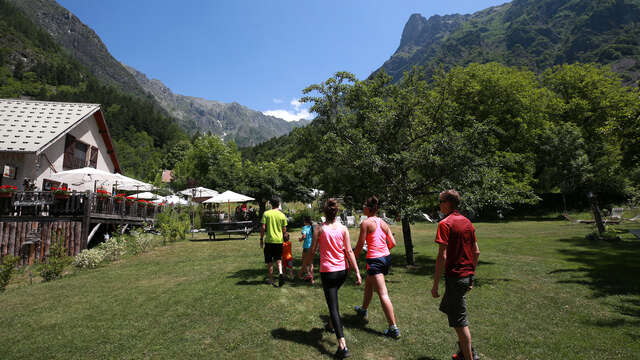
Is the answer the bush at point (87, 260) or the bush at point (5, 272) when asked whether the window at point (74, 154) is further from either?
the bush at point (5, 272)

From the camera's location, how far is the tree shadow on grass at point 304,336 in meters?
4.42

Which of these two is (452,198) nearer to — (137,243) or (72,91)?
(137,243)

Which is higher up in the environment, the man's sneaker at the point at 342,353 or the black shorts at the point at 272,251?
the black shorts at the point at 272,251

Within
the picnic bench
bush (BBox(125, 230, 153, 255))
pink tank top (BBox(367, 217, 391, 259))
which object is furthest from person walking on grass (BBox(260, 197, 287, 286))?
the picnic bench

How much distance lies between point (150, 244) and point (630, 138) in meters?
21.6

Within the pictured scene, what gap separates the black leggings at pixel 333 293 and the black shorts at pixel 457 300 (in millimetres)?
1322

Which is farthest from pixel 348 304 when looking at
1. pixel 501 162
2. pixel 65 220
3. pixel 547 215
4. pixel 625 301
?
pixel 547 215

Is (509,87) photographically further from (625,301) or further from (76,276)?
(76,276)

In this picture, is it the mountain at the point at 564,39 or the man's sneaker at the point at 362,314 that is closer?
the man's sneaker at the point at 362,314

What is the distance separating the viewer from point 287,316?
555cm

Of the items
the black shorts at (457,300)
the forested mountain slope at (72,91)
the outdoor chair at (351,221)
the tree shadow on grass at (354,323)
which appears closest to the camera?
the black shorts at (457,300)

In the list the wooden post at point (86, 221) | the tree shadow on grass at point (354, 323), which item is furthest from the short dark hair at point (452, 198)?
the wooden post at point (86, 221)

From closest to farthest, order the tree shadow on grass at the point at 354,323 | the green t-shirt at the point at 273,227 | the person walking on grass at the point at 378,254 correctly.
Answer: the person walking on grass at the point at 378,254 < the tree shadow on grass at the point at 354,323 < the green t-shirt at the point at 273,227

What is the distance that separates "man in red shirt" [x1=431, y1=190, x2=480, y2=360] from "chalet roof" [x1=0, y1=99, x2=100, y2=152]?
66.4 feet
